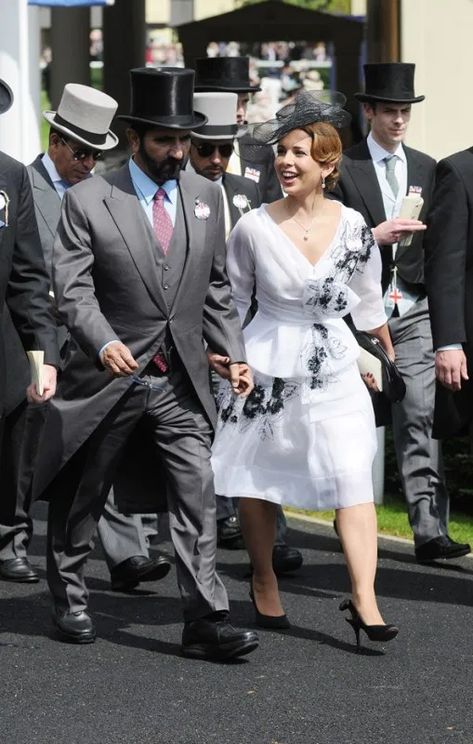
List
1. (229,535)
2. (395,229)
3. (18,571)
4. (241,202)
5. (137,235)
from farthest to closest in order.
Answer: (229,535)
(241,202)
(18,571)
(395,229)
(137,235)

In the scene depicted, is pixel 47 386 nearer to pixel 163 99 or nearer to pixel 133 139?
pixel 133 139

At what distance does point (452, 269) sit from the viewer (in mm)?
7066

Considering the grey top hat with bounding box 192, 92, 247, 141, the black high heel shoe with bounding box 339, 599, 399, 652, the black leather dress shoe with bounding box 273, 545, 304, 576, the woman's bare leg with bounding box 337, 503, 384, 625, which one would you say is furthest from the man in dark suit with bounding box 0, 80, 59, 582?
the black leather dress shoe with bounding box 273, 545, 304, 576

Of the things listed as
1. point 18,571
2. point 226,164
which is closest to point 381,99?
point 226,164

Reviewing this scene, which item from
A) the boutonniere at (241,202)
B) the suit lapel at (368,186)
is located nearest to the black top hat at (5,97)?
the boutonniere at (241,202)

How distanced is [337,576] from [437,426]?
3.40ft

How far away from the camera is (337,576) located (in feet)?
26.3

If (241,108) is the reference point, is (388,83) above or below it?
above

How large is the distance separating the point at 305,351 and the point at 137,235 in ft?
2.52

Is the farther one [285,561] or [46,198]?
[285,561]

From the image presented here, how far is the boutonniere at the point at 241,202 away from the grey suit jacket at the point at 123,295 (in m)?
1.64

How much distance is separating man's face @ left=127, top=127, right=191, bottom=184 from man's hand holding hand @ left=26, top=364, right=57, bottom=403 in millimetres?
867

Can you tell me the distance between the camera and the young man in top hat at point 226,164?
8.12 m

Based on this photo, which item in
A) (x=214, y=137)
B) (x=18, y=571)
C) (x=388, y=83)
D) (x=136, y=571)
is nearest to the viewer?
(x=136, y=571)
